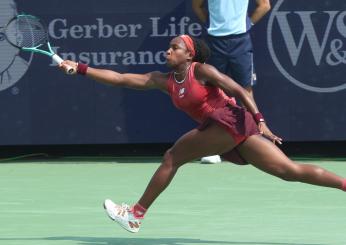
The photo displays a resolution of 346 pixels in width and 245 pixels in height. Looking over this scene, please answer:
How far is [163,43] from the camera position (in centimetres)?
1035

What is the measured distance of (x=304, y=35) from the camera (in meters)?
10.3

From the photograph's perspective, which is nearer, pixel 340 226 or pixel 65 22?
pixel 340 226

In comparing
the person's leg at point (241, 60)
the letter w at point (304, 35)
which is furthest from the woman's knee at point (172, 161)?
the letter w at point (304, 35)

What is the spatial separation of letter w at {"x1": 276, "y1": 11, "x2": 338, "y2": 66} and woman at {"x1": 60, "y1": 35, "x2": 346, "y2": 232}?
365cm

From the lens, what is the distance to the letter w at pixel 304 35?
33.6 feet

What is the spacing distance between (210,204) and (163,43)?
9.08 feet

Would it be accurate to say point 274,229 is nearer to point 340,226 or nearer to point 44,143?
point 340,226

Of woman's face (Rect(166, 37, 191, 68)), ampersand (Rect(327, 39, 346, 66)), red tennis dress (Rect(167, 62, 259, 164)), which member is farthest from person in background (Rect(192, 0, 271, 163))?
red tennis dress (Rect(167, 62, 259, 164))

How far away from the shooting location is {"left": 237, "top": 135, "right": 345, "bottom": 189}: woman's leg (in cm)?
638

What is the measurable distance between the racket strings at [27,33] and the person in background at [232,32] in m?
1.97

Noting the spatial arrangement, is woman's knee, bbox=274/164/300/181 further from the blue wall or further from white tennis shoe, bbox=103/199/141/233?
the blue wall

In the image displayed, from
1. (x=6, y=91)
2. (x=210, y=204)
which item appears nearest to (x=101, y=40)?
(x=6, y=91)

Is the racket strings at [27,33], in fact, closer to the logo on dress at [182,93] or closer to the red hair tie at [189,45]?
the red hair tie at [189,45]

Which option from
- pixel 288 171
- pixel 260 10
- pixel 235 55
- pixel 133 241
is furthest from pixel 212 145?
pixel 260 10
